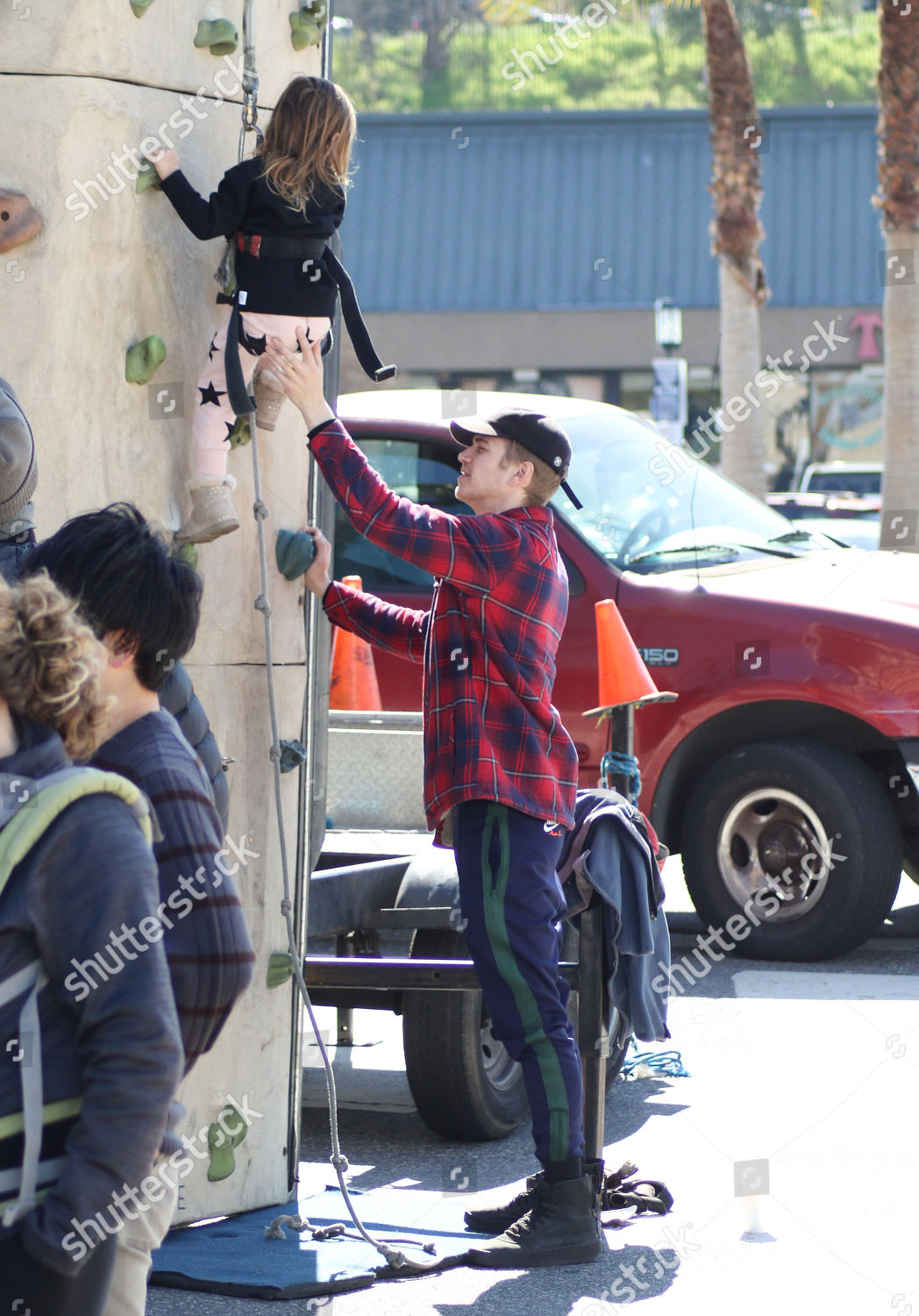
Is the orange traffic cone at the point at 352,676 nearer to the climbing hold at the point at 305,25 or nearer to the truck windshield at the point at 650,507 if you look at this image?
the truck windshield at the point at 650,507

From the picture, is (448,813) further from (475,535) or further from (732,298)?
(732,298)

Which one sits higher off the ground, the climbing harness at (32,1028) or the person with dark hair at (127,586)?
the person with dark hair at (127,586)

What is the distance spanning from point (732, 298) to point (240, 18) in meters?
14.8

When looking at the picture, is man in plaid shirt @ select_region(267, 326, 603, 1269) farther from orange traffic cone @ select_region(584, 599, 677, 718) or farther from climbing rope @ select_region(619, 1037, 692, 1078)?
climbing rope @ select_region(619, 1037, 692, 1078)

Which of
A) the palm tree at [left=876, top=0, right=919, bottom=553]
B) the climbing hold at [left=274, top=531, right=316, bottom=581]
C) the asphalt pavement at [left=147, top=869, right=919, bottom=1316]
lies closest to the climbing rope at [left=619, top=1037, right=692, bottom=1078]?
the asphalt pavement at [left=147, top=869, right=919, bottom=1316]

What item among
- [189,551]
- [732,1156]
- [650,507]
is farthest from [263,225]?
[650,507]

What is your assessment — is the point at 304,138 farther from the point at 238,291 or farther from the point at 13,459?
the point at 13,459

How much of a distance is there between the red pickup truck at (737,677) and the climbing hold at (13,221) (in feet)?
11.2

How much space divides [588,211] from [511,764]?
27952 millimetres

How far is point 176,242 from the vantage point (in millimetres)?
4180

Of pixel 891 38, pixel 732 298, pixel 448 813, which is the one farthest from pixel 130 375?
pixel 732 298

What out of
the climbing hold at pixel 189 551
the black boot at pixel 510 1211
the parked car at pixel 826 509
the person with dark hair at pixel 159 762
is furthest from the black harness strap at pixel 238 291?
the parked car at pixel 826 509

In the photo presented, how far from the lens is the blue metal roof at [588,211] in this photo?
30.4 metres

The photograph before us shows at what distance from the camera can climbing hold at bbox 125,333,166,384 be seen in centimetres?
408
